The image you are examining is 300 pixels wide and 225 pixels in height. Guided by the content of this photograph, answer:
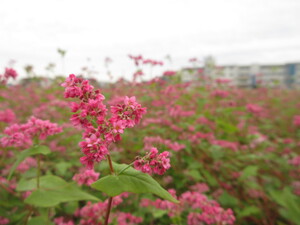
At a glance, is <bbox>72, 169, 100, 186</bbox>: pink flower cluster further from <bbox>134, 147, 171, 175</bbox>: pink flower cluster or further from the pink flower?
the pink flower

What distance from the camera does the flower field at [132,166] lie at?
131 centimetres

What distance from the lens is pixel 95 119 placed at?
4.50ft

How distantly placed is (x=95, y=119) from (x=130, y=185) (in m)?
0.45

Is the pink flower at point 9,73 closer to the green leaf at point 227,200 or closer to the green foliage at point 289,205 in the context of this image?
the green leaf at point 227,200

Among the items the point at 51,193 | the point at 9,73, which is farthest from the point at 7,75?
the point at 51,193

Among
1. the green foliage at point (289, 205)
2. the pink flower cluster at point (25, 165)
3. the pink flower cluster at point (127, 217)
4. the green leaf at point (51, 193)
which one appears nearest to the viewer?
the green leaf at point (51, 193)

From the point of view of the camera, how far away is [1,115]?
3.14 metres

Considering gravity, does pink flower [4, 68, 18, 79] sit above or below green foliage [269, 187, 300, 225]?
above

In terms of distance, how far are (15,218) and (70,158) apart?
159 centimetres

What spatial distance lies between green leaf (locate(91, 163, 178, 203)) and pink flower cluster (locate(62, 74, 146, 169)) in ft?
0.45

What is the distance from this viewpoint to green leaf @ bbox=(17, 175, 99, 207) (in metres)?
1.71

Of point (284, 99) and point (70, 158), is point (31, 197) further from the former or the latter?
point (284, 99)

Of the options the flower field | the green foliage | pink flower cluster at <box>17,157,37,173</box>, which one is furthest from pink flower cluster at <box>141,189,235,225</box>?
pink flower cluster at <box>17,157,37,173</box>

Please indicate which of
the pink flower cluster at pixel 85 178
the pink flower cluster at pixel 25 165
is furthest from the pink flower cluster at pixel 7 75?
the pink flower cluster at pixel 85 178
